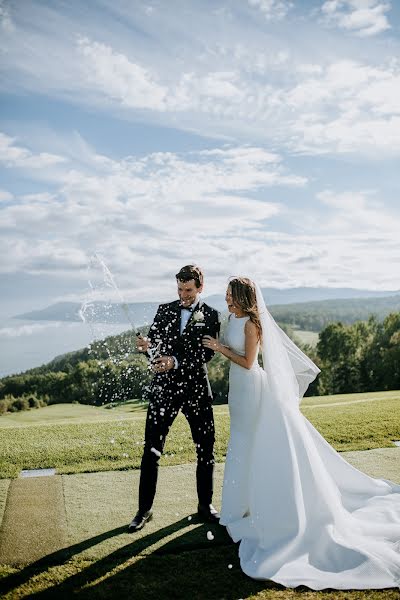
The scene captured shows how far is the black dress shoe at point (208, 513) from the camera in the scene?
5656 mm

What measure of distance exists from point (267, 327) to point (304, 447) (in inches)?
46.6

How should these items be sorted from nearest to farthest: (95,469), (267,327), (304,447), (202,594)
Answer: (202,594), (304,447), (267,327), (95,469)

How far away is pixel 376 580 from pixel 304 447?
1265 mm

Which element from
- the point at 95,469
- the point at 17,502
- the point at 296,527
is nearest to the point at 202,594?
the point at 296,527

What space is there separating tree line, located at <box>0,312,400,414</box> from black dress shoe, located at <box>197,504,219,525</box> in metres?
18.5

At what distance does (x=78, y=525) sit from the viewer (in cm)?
554

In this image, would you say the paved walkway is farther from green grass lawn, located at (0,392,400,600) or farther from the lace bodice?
the lace bodice

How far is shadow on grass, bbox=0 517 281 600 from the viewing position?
14.0 ft

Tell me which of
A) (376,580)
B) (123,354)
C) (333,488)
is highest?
(123,354)

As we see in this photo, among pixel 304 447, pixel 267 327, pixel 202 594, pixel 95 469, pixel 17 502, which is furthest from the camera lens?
pixel 95 469

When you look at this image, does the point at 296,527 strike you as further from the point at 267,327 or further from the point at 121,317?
the point at 121,317

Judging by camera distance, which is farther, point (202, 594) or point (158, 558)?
point (158, 558)

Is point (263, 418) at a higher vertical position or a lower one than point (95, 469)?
higher

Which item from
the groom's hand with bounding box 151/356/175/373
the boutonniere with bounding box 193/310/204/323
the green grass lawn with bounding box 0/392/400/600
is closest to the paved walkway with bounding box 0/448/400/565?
the green grass lawn with bounding box 0/392/400/600
